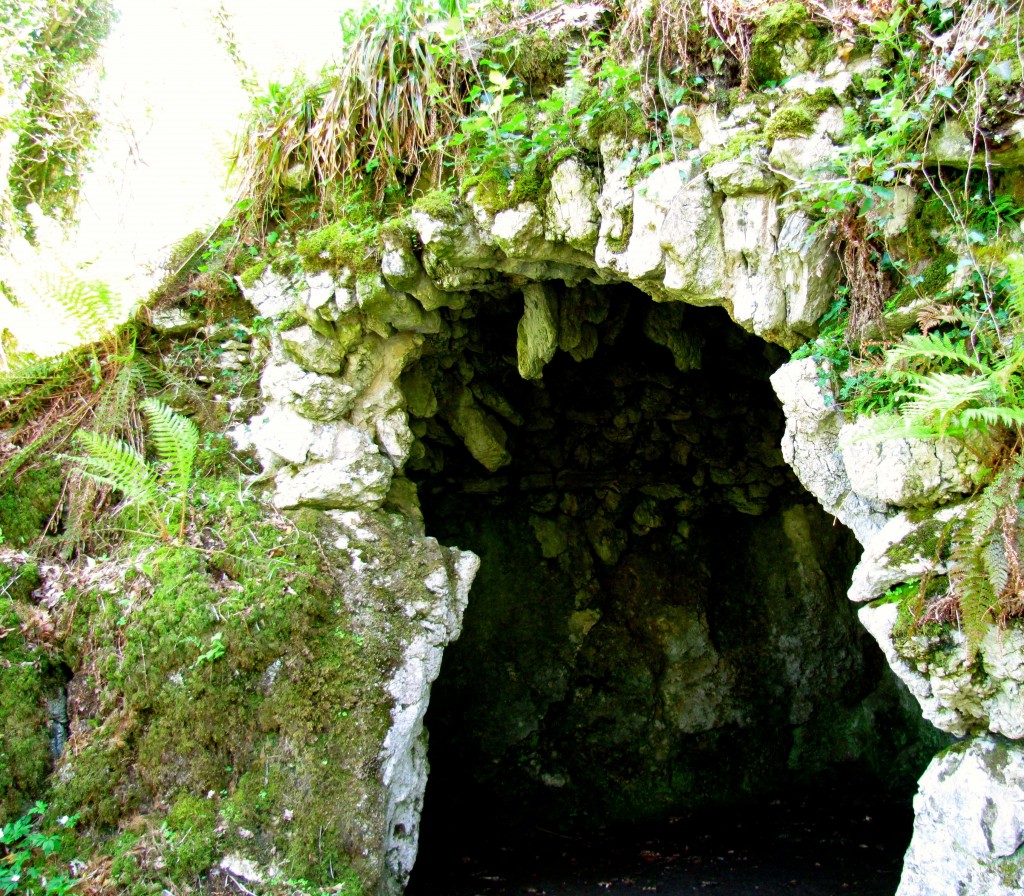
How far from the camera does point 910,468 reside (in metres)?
2.59

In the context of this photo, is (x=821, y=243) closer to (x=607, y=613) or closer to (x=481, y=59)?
(x=481, y=59)

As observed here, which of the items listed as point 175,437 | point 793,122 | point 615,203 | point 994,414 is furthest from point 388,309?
point 994,414

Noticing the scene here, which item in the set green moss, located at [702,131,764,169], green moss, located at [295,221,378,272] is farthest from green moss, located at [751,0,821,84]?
green moss, located at [295,221,378,272]

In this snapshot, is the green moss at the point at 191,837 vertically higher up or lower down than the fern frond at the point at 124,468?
lower down

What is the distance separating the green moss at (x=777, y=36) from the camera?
2.84 metres

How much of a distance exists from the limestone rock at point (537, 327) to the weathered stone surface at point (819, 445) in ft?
5.36

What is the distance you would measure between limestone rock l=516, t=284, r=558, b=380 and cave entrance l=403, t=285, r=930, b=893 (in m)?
1.43

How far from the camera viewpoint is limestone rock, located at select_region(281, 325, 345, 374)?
151 inches

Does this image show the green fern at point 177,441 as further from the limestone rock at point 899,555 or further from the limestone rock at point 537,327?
the limestone rock at point 899,555

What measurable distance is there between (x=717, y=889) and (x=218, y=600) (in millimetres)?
3645

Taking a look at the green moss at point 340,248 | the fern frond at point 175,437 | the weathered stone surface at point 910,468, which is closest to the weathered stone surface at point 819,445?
the weathered stone surface at point 910,468

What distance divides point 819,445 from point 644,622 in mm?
4262

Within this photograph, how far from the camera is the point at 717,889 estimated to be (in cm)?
478

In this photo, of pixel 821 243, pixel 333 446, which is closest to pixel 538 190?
pixel 821 243
